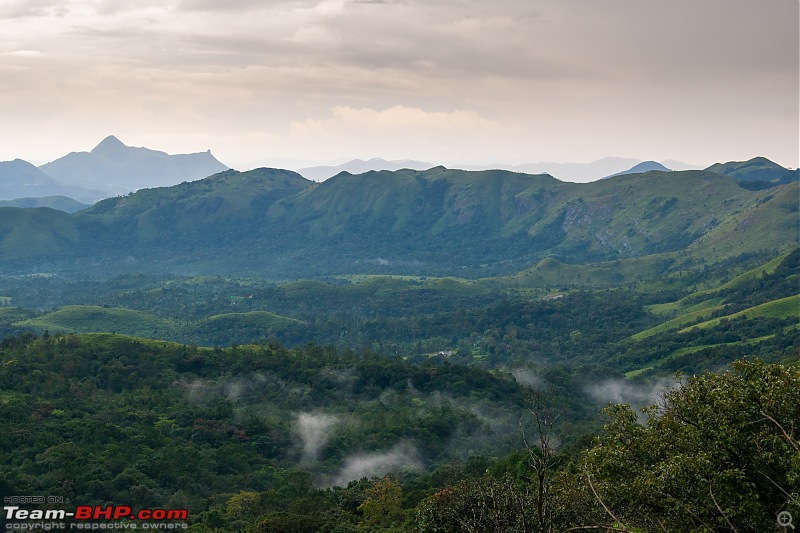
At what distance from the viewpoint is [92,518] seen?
202 feet

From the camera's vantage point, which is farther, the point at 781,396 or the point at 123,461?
the point at 123,461

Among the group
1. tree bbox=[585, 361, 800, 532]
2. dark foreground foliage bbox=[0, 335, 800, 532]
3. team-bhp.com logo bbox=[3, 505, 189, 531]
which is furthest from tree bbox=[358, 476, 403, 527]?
tree bbox=[585, 361, 800, 532]

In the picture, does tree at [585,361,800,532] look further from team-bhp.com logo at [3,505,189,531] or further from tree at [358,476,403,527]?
team-bhp.com logo at [3,505,189,531]

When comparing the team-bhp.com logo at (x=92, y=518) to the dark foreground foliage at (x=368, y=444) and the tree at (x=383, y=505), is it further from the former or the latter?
the tree at (x=383, y=505)

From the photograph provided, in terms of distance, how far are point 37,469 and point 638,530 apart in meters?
61.3

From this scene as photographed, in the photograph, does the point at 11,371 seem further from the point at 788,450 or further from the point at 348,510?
the point at 788,450

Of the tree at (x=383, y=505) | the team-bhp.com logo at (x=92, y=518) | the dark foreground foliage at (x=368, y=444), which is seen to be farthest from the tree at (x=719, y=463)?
the team-bhp.com logo at (x=92, y=518)

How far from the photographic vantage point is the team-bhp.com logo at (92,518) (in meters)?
56.8

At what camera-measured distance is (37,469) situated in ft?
237

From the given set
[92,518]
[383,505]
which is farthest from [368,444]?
[92,518]

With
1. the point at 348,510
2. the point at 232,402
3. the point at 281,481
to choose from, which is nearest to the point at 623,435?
the point at 348,510

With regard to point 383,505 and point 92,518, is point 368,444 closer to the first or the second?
point 383,505

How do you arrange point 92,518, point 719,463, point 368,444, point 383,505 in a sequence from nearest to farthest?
1. point 719,463
2. point 92,518
3. point 383,505
4. point 368,444

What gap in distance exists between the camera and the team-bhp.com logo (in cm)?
5684
